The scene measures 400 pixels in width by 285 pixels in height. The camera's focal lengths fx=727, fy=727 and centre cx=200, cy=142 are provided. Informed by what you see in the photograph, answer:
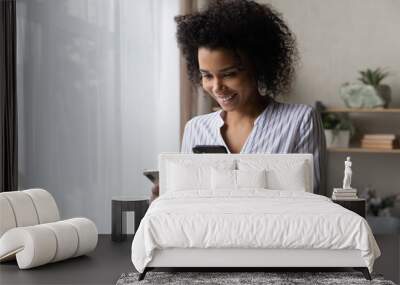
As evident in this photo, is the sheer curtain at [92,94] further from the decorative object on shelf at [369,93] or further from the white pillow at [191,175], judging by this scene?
the white pillow at [191,175]

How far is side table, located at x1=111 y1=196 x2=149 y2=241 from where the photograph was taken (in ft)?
17.0

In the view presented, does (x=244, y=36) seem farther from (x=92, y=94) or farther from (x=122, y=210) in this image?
(x=92, y=94)

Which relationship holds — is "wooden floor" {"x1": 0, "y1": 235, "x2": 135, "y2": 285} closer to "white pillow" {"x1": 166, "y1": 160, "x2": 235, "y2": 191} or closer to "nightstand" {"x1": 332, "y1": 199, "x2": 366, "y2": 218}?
"white pillow" {"x1": 166, "y1": 160, "x2": 235, "y2": 191}

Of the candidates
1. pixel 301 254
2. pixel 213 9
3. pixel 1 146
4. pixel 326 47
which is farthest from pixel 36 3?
pixel 301 254

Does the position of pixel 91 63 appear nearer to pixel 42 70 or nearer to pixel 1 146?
pixel 42 70

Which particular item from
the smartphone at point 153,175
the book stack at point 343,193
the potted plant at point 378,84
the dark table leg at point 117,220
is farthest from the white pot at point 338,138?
the dark table leg at point 117,220

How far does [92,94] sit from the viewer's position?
6.47 m

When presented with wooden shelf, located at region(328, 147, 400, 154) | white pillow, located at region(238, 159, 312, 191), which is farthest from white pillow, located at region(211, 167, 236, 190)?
wooden shelf, located at region(328, 147, 400, 154)

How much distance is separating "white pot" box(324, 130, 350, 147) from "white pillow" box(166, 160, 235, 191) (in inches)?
72.1

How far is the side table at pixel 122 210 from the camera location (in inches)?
204

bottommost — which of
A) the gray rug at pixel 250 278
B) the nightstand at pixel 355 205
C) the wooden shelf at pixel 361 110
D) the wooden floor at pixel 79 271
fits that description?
the wooden floor at pixel 79 271

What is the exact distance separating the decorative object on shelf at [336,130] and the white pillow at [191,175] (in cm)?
184

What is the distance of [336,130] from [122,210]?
230 cm

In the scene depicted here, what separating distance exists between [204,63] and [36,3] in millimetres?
2083
